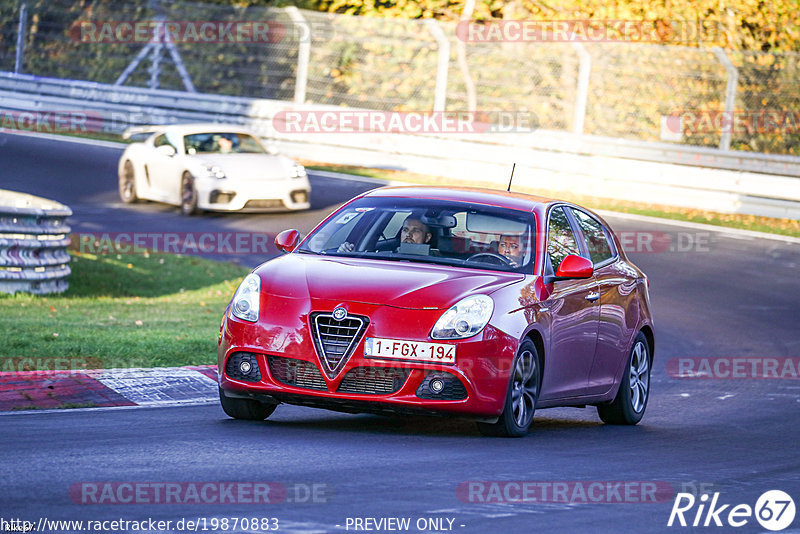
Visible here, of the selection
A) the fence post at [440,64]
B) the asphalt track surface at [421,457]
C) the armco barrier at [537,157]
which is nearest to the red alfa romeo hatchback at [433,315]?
the asphalt track surface at [421,457]

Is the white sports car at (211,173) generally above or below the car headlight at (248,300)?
below

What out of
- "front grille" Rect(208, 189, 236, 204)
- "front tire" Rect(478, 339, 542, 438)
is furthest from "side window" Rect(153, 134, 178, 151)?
"front tire" Rect(478, 339, 542, 438)

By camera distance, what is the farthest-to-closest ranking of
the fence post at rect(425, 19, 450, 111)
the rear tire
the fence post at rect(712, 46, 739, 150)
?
the fence post at rect(425, 19, 450, 111)
the fence post at rect(712, 46, 739, 150)
the rear tire

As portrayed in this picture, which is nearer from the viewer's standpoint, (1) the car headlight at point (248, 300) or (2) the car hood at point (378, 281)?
(2) the car hood at point (378, 281)

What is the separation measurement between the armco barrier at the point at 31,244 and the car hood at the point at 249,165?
5519 millimetres

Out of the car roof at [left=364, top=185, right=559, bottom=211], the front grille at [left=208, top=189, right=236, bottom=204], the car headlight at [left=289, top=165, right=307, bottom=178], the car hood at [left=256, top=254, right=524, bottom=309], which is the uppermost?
the car roof at [left=364, top=185, right=559, bottom=211]

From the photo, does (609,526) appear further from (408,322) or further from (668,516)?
(408,322)

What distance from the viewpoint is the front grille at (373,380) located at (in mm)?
8312

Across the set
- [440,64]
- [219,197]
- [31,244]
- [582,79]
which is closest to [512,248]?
[31,244]

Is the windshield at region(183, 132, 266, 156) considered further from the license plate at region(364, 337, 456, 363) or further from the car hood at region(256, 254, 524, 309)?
the license plate at region(364, 337, 456, 363)

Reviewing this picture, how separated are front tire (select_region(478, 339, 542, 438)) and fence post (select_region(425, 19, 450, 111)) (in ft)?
64.0

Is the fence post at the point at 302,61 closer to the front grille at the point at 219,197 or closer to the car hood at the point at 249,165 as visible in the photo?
the car hood at the point at 249,165

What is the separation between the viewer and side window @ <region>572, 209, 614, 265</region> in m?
10.3

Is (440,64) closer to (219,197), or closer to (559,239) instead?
(219,197)
